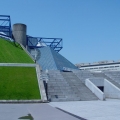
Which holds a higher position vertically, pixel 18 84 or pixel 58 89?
pixel 18 84

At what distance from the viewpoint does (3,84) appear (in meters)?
17.2

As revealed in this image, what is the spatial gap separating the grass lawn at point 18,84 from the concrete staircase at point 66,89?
156 cm

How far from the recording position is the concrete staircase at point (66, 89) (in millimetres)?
17719

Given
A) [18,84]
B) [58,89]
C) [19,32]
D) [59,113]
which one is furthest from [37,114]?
[19,32]

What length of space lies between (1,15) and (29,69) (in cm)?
2344

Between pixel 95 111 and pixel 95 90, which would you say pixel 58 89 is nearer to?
pixel 95 90

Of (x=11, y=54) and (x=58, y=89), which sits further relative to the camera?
(x=11, y=54)

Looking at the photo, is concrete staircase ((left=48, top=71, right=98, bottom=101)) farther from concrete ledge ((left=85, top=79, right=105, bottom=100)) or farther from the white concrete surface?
the white concrete surface

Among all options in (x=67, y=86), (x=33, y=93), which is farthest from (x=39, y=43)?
(x=33, y=93)

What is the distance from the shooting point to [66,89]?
19.2 meters

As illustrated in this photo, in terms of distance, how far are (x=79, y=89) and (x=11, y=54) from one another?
15170mm

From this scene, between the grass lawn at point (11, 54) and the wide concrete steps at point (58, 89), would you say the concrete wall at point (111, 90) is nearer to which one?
the wide concrete steps at point (58, 89)

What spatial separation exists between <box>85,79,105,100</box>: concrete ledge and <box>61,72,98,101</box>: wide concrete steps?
0.31m

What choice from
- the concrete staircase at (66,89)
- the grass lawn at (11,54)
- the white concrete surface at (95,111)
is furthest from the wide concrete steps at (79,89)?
the grass lawn at (11,54)
